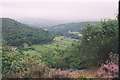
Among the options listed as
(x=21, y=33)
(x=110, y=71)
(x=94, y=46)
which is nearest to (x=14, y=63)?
(x=110, y=71)

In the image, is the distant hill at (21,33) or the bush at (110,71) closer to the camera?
the bush at (110,71)

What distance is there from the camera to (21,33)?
23.2 m

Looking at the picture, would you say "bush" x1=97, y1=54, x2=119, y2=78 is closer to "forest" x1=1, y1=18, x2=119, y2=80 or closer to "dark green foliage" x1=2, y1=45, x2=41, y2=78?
"forest" x1=1, y1=18, x2=119, y2=80

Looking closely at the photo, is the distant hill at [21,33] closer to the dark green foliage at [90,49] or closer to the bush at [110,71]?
the dark green foliage at [90,49]

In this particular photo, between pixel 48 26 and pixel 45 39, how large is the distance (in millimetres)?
3857

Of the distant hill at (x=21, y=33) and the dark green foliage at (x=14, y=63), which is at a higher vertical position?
the distant hill at (x=21, y=33)

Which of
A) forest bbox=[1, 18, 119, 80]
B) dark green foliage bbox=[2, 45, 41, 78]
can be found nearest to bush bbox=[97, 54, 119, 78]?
forest bbox=[1, 18, 119, 80]

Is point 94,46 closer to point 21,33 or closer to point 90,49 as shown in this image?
point 90,49

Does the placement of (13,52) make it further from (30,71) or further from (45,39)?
(45,39)

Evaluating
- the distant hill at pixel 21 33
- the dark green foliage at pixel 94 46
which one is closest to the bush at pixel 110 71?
the dark green foliage at pixel 94 46

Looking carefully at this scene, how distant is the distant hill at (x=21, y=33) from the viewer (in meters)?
20.6

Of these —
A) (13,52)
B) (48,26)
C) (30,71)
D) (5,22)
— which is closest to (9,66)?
(13,52)

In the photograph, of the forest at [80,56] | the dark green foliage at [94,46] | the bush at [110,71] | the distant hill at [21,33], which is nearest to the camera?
the bush at [110,71]

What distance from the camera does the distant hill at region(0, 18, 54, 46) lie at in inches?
810
